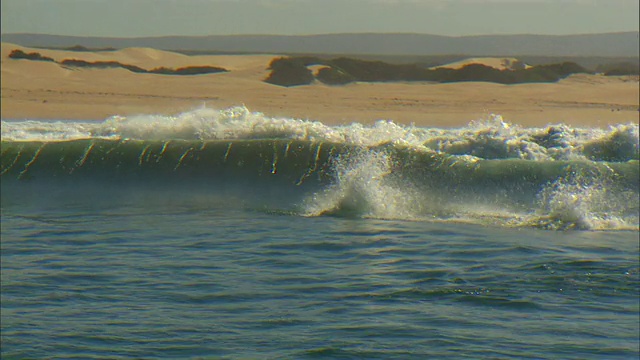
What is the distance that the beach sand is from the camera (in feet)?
71.3

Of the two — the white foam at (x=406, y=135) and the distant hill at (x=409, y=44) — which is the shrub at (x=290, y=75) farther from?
the distant hill at (x=409, y=44)

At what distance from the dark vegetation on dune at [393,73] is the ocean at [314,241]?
1338 centimetres

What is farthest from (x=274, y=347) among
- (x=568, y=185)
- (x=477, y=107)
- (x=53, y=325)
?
(x=477, y=107)

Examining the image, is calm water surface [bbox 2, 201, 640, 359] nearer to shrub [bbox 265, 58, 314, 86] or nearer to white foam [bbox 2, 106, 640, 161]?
white foam [bbox 2, 106, 640, 161]

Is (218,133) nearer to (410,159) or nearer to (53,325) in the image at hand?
(410,159)

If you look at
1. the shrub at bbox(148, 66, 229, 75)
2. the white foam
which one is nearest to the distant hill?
the shrub at bbox(148, 66, 229, 75)

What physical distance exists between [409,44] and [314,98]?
166 feet

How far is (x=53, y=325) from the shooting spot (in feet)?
20.0

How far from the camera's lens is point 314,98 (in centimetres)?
2508

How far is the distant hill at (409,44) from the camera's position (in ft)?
232

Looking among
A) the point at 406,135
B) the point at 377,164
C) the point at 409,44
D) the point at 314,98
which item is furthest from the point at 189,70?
the point at 409,44

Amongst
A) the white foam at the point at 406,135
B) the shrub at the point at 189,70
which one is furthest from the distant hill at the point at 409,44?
the white foam at the point at 406,135

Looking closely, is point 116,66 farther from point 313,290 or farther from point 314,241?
point 313,290

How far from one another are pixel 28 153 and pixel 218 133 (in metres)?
2.64
